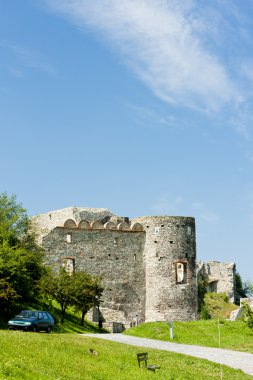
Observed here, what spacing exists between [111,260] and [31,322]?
2302 centimetres

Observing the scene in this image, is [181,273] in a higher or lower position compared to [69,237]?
lower

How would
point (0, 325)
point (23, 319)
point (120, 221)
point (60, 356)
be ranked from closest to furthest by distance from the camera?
1. point (60, 356)
2. point (23, 319)
3. point (0, 325)
4. point (120, 221)

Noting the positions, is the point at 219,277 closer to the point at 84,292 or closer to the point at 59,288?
the point at 84,292

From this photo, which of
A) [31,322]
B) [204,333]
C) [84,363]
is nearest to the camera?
[84,363]

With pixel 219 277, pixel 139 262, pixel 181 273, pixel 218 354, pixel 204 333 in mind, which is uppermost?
pixel 219 277

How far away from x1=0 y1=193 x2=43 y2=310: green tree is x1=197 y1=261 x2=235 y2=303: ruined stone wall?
24456 millimetres

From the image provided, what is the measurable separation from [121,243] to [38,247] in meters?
7.93

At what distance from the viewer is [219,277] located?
68750mm

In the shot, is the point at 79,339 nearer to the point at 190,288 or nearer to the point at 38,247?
the point at 38,247

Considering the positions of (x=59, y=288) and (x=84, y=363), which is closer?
(x=84, y=363)

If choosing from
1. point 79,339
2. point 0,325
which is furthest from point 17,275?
point 79,339

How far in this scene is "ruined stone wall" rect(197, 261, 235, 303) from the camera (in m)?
68.1

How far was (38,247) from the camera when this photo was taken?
159ft

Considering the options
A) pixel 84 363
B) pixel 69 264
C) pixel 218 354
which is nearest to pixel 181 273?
pixel 69 264
